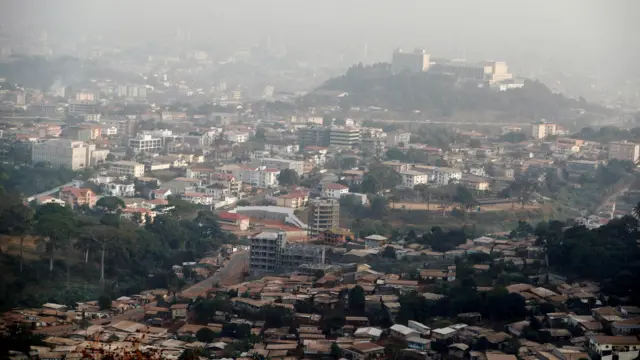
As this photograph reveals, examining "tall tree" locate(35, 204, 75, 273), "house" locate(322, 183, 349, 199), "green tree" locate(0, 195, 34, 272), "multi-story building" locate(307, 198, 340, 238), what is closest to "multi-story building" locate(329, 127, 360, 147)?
"house" locate(322, 183, 349, 199)

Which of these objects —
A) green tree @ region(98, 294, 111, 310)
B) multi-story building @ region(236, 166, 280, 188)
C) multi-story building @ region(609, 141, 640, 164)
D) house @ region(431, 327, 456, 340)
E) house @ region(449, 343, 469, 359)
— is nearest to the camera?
house @ region(449, 343, 469, 359)

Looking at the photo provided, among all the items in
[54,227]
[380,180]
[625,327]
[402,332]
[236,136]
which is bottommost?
[402,332]

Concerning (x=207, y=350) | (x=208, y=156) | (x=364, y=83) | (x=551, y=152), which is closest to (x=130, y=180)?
(x=208, y=156)

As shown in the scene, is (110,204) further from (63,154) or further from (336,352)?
(336,352)

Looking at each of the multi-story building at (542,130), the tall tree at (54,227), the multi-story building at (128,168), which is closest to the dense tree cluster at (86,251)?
the tall tree at (54,227)

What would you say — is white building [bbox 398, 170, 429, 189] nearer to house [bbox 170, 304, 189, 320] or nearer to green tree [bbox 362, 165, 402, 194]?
green tree [bbox 362, 165, 402, 194]

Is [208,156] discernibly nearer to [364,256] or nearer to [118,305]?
[364,256]

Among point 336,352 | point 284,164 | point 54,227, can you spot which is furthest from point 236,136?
point 336,352
